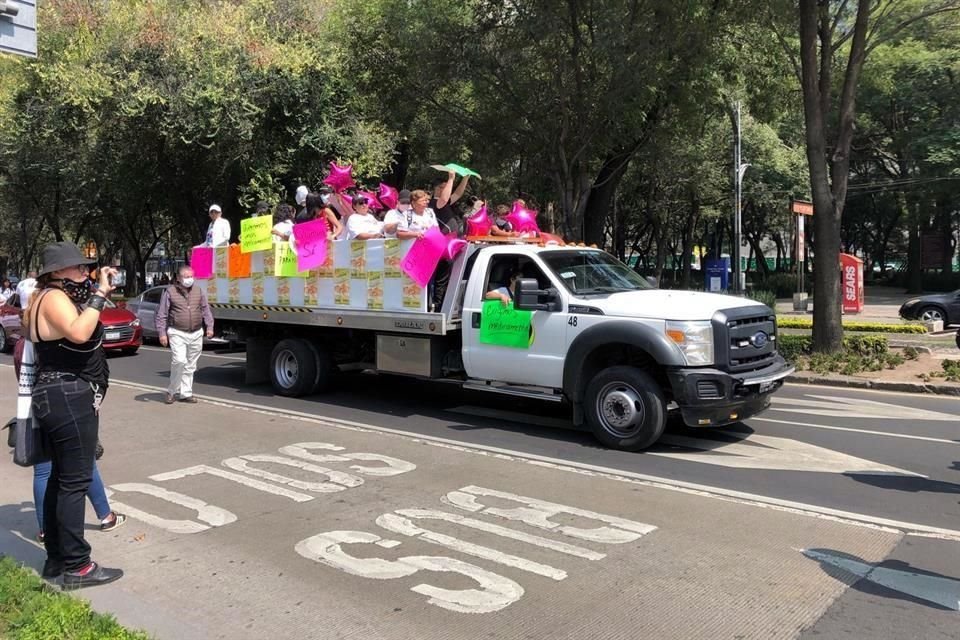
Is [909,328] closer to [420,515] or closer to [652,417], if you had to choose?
[652,417]

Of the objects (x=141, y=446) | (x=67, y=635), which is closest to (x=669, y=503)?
(x=67, y=635)

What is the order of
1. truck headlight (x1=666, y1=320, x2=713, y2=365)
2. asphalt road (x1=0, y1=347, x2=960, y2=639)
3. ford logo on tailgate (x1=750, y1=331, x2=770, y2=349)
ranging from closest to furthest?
asphalt road (x1=0, y1=347, x2=960, y2=639) < truck headlight (x1=666, y1=320, x2=713, y2=365) < ford logo on tailgate (x1=750, y1=331, x2=770, y2=349)

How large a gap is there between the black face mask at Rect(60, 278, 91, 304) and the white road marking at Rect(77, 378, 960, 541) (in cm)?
412

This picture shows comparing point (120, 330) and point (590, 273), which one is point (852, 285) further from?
point (120, 330)

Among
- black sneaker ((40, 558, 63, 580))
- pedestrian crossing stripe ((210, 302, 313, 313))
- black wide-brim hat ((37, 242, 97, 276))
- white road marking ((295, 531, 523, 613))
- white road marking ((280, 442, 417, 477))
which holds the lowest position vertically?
white road marking ((295, 531, 523, 613))

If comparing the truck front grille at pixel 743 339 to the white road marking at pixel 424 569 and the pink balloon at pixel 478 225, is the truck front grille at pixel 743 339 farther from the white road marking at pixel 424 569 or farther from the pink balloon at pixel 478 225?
the white road marking at pixel 424 569

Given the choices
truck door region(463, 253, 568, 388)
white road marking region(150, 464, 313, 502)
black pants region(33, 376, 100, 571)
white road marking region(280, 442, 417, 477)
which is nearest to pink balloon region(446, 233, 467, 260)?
truck door region(463, 253, 568, 388)

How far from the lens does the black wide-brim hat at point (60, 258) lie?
13.8 ft

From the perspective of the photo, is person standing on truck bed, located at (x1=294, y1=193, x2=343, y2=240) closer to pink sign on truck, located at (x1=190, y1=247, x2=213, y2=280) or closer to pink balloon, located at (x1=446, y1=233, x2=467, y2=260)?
pink sign on truck, located at (x1=190, y1=247, x2=213, y2=280)

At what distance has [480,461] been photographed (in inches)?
285

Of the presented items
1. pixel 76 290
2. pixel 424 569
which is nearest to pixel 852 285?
pixel 424 569

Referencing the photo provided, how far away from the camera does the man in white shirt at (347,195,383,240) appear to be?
9836mm

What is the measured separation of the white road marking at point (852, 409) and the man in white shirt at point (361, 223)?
5578 millimetres

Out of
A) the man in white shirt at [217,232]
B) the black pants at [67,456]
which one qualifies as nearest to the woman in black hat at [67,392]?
the black pants at [67,456]
